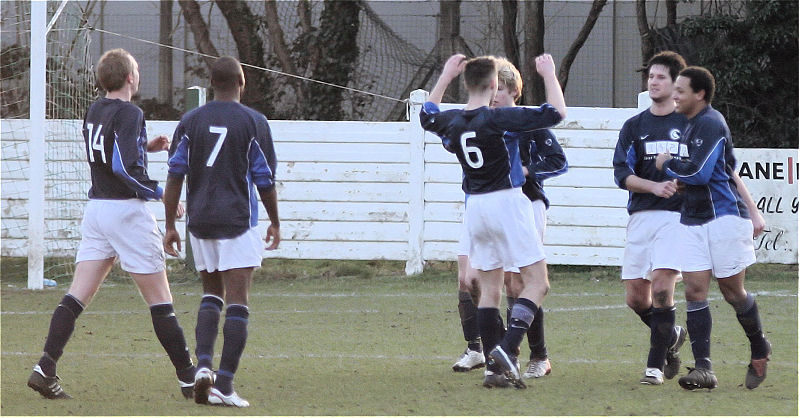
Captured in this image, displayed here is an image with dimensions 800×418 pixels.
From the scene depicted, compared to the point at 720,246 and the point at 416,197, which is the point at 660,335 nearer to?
the point at 720,246

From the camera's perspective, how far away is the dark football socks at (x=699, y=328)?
5.67 m

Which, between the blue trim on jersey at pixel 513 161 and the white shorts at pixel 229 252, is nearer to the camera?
the white shorts at pixel 229 252

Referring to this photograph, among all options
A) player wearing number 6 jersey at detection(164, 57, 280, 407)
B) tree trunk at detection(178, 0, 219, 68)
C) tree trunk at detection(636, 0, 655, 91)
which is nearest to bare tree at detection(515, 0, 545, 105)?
tree trunk at detection(636, 0, 655, 91)

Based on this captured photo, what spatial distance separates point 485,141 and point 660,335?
57.1 inches

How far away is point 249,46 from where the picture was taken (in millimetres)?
18469

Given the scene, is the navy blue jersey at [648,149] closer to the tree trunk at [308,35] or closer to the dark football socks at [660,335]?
the dark football socks at [660,335]

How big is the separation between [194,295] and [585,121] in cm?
456

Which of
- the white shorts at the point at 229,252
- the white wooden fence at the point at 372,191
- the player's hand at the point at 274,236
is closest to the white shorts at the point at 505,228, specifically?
the player's hand at the point at 274,236

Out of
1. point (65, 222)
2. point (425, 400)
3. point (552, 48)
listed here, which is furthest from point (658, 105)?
point (552, 48)

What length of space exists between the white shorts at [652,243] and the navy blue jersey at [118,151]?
258 centimetres

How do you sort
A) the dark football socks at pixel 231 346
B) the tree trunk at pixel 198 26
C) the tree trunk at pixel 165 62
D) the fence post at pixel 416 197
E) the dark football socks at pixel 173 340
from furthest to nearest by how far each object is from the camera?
the tree trunk at pixel 165 62 → the tree trunk at pixel 198 26 → the fence post at pixel 416 197 → the dark football socks at pixel 173 340 → the dark football socks at pixel 231 346

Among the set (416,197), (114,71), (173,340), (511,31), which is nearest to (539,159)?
(173,340)

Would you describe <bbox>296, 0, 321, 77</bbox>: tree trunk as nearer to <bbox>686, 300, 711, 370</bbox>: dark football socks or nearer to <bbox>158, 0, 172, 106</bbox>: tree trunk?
<bbox>158, 0, 172, 106</bbox>: tree trunk

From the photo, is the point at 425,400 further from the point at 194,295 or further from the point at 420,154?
the point at 420,154
